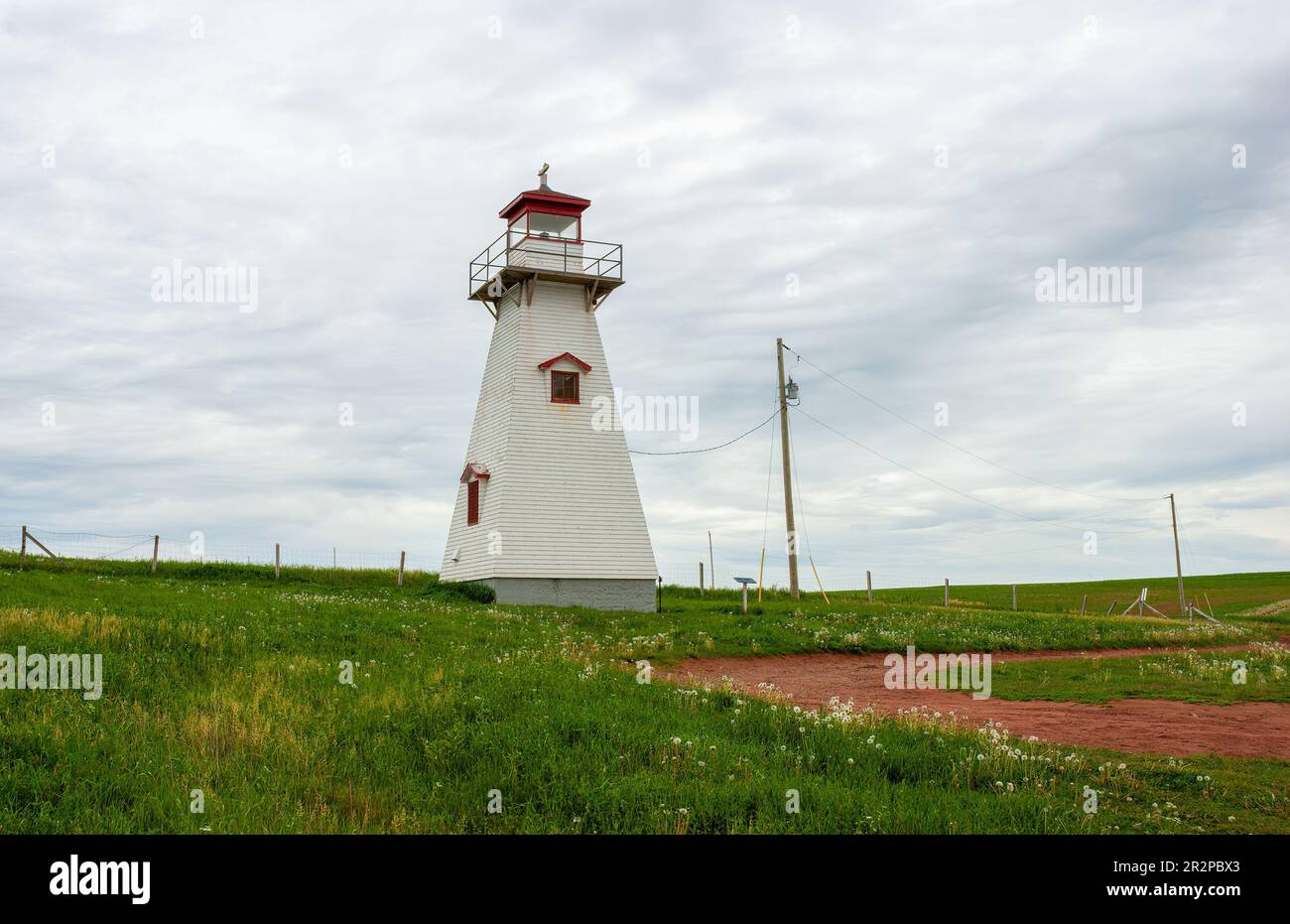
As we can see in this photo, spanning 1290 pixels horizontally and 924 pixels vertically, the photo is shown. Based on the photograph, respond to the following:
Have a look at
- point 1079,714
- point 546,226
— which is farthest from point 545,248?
point 1079,714

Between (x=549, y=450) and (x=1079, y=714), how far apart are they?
25379mm

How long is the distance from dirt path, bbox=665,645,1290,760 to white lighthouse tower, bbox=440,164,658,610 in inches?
541

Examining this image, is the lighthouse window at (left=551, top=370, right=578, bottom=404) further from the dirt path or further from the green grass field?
the green grass field

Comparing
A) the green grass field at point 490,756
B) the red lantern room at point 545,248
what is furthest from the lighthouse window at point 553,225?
the green grass field at point 490,756

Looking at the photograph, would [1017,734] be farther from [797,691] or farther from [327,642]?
[327,642]

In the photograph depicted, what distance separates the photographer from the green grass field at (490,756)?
33.2ft

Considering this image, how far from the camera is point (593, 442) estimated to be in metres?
40.9

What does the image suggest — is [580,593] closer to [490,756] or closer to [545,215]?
[545,215]

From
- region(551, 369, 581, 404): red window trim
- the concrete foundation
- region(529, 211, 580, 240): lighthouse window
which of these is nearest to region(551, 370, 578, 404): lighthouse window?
region(551, 369, 581, 404): red window trim

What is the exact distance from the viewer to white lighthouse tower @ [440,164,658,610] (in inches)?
1542

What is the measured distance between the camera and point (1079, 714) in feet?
58.7

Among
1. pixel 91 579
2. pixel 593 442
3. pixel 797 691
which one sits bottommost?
pixel 797 691
